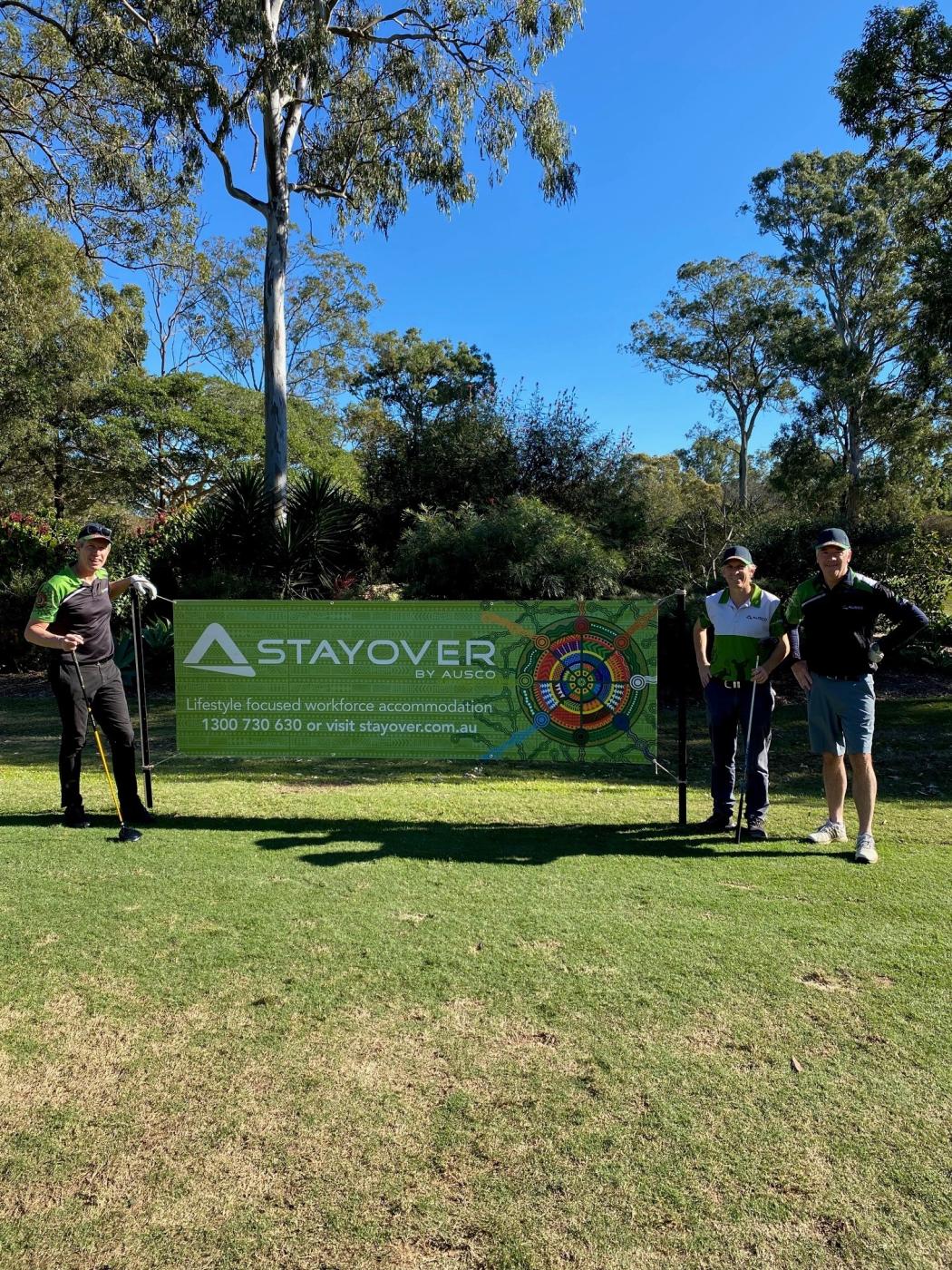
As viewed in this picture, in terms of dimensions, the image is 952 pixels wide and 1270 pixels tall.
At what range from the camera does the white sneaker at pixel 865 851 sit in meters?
4.89

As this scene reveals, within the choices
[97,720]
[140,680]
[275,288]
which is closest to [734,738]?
[140,680]

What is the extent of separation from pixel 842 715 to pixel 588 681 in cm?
164

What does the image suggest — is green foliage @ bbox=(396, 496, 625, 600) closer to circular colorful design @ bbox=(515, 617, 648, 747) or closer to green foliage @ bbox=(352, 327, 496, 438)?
circular colorful design @ bbox=(515, 617, 648, 747)

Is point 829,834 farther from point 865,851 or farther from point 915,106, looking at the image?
point 915,106

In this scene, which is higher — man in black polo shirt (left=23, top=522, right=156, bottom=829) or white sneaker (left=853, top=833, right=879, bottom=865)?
man in black polo shirt (left=23, top=522, right=156, bottom=829)

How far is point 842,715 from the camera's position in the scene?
511 cm

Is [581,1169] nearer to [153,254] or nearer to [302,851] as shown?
[302,851]

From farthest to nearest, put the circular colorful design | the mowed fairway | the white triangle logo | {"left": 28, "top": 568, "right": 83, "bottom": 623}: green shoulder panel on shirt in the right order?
the white triangle logo
the circular colorful design
{"left": 28, "top": 568, "right": 83, "bottom": 623}: green shoulder panel on shirt
the mowed fairway

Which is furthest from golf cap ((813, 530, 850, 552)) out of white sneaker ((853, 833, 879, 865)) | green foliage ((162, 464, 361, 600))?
green foliage ((162, 464, 361, 600))

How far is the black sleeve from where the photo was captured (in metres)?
4.87

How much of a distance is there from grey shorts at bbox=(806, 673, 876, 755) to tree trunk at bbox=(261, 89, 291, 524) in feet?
43.6

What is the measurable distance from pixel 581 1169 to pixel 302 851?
3.13 m

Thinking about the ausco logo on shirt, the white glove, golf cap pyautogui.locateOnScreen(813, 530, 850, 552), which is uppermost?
golf cap pyautogui.locateOnScreen(813, 530, 850, 552)

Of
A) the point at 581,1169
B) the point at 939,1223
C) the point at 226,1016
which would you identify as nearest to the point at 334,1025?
the point at 226,1016
